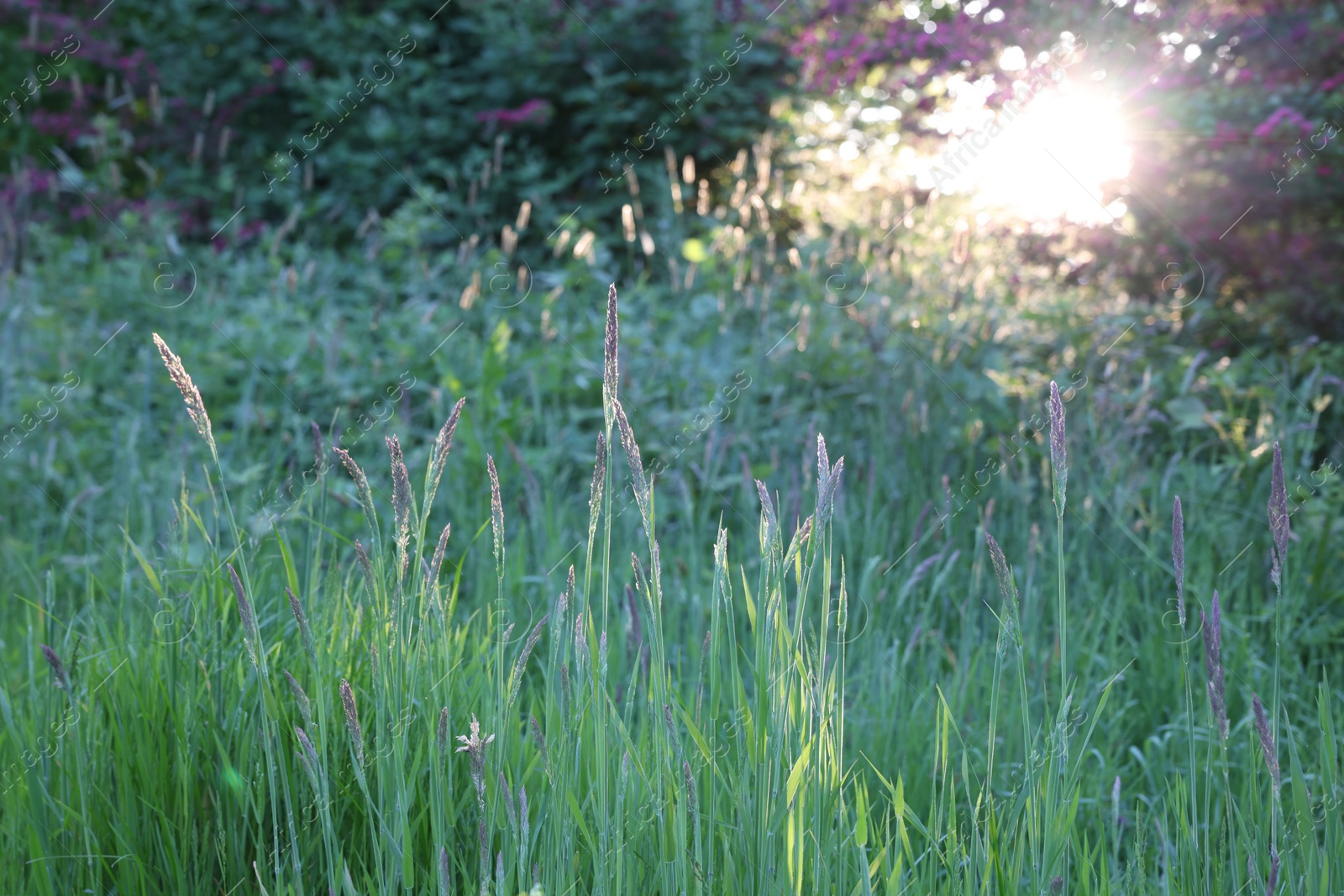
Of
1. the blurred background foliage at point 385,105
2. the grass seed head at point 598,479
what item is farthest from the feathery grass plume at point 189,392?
the blurred background foliage at point 385,105

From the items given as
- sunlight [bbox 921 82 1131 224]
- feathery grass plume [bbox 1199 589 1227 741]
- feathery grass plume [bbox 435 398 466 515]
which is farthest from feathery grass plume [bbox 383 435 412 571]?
sunlight [bbox 921 82 1131 224]

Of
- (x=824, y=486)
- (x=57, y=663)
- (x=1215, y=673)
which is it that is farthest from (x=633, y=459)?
(x=57, y=663)

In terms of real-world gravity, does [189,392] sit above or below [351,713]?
above

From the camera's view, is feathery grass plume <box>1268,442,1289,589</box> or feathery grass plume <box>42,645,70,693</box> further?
feathery grass plume <box>42,645,70,693</box>

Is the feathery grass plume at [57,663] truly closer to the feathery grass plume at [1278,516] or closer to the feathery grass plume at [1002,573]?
the feathery grass plume at [1002,573]

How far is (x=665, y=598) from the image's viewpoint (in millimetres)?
2684

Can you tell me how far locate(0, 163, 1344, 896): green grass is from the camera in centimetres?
120

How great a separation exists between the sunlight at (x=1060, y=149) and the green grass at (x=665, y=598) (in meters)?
0.54

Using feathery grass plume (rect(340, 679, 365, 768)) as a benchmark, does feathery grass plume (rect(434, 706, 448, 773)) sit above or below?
below

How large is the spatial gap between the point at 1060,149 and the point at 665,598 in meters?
3.23

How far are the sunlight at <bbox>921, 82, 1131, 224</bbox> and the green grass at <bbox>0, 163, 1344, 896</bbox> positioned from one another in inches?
21.3

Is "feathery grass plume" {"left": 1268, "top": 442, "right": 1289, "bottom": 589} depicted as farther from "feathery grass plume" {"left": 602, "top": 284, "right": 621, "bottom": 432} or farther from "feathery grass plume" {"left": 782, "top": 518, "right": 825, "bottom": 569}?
"feathery grass plume" {"left": 602, "top": 284, "right": 621, "bottom": 432}

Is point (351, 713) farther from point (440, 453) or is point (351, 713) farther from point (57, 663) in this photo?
point (57, 663)

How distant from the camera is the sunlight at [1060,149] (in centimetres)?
450
